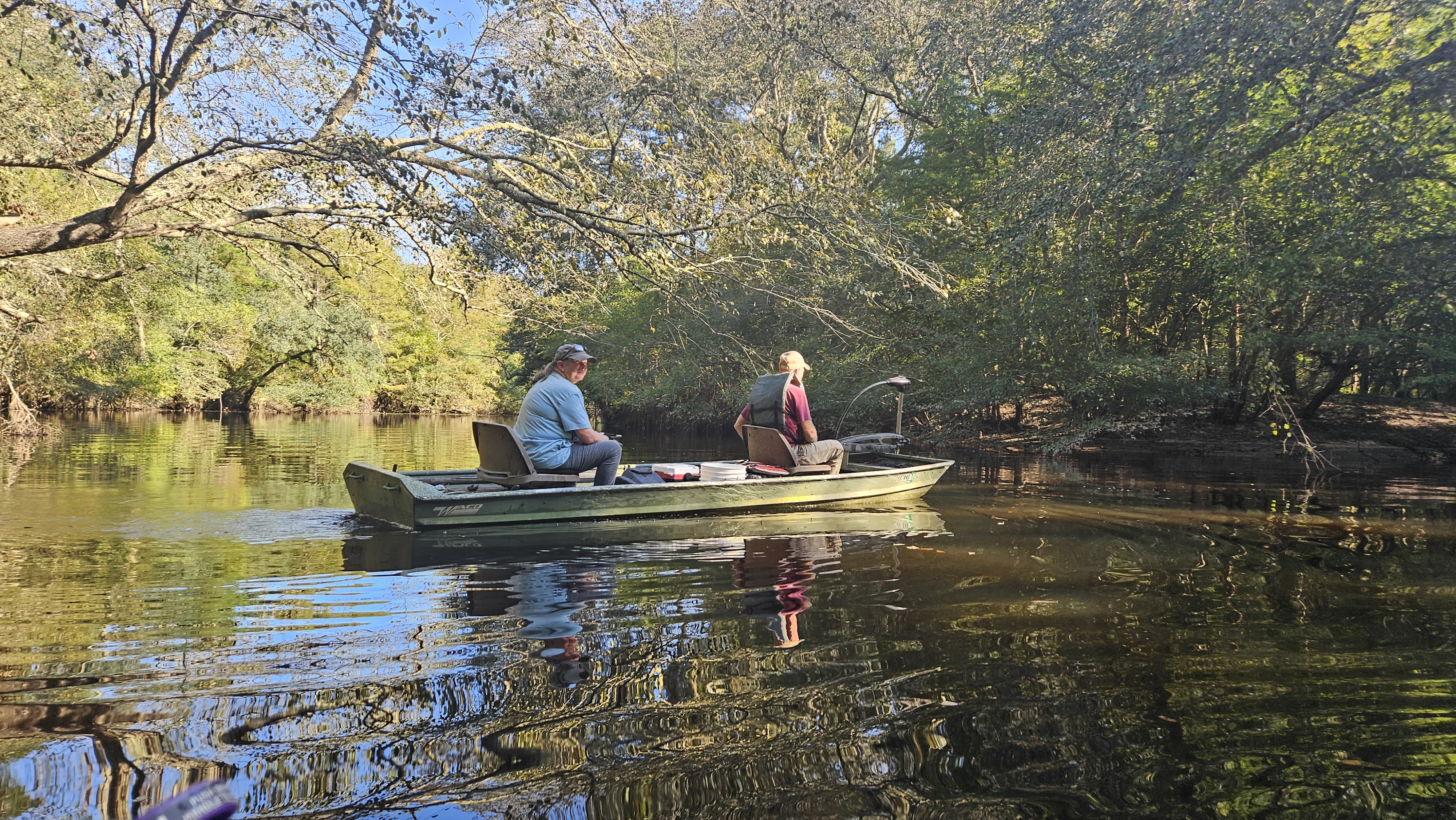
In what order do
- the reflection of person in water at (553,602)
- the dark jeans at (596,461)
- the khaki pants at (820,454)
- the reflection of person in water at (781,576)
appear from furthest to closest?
the khaki pants at (820,454) → the dark jeans at (596,461) → the reflection of person in water at (781,576) → the reflection of person in water at (553,602)

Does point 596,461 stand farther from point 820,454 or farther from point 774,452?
point 820,454

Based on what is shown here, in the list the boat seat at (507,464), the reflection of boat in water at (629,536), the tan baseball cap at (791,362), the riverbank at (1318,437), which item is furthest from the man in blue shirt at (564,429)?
the riverbank at (1318,437)

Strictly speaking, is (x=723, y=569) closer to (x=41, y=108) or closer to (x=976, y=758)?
(x=976, y=758)

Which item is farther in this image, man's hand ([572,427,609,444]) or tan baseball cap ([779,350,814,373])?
tan baseball cap ([779,350,814,373])

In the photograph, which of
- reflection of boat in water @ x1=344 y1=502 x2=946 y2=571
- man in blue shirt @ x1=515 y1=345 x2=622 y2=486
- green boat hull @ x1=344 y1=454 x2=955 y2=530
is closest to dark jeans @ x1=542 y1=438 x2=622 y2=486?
man in blue shirt @ x1=515 y1=345 x2=622 y2=486

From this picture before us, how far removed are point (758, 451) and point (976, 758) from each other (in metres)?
6.24

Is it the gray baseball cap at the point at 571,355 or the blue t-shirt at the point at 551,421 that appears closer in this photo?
the gray baseball cap at the point at 571,355

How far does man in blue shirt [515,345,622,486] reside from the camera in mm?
7238

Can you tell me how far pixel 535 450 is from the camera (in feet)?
24.6

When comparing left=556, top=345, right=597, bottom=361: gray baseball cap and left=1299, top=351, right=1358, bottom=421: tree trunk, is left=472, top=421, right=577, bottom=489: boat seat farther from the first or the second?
left=1299, top=351, right=1358, bottom=421: tree trunk

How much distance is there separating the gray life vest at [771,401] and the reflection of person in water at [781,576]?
1768 mm

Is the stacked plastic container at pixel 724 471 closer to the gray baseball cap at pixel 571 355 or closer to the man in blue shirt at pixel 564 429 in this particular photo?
the man in blue shirt at pixel 564 429

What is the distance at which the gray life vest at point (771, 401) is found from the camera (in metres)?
8.54

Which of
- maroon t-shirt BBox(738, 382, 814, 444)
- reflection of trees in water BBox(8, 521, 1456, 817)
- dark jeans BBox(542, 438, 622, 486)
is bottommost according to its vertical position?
reflection of trees in water BBox(8, 521, 1456, 817)
